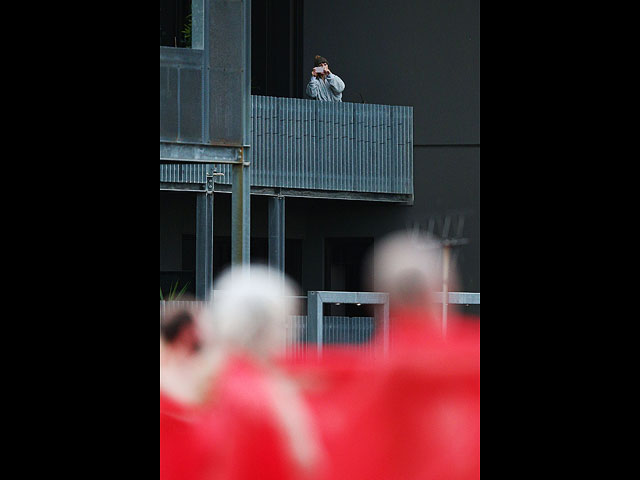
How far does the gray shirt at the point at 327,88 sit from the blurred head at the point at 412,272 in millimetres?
1498

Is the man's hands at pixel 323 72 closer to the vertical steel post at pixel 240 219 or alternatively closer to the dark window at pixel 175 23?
the dark window at pixel 175 23

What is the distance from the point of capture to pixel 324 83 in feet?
21.3

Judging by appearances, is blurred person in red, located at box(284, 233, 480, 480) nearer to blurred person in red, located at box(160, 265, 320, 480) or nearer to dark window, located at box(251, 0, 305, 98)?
blurred person in red, located at box(160, 265, 320, 480)

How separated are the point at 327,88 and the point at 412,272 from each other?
2.20 m

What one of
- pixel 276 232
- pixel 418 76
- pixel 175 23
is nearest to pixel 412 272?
pixel 276 232

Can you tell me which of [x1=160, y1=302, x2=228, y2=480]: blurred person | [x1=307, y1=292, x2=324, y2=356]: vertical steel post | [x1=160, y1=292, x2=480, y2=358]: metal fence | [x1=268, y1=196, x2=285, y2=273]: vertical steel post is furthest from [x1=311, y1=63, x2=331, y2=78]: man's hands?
[x1=160, y1=302, x2=228, y2=480]: blurred person

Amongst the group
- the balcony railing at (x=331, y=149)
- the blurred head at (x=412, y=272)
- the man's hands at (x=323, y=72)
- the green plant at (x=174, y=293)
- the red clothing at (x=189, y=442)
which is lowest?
the red clothing at (x=189, y=442)

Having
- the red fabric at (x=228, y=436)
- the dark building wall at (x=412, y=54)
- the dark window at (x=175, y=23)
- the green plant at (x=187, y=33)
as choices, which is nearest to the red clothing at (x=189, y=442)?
the red fabric at (x=228, y=436)

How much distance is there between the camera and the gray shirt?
253 inches

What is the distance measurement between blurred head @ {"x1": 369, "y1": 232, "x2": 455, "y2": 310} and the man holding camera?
59.6 inches

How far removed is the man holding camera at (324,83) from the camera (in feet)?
21.1

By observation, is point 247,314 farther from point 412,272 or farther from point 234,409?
point 412,272
